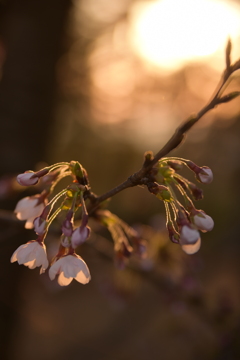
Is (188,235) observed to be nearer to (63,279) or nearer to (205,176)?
(205,176)

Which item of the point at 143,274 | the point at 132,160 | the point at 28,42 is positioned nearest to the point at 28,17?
the point at 28,42

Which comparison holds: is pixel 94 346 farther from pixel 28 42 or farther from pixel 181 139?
pixel 181 139

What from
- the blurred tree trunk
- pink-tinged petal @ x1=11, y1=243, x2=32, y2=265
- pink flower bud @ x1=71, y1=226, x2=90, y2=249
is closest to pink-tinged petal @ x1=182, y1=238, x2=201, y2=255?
pink flower bud @ x1=71, y1=226, x2=90, y2=249

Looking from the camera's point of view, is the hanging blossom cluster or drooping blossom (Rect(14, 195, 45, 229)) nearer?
the hanging blossom cluster

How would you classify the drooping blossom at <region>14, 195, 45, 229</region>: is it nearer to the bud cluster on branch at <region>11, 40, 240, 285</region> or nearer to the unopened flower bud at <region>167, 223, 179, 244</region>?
the bud cluster on branch at <region>11, 40, 240, 285</region>

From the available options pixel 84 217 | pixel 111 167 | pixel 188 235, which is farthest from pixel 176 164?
pixel 111 167

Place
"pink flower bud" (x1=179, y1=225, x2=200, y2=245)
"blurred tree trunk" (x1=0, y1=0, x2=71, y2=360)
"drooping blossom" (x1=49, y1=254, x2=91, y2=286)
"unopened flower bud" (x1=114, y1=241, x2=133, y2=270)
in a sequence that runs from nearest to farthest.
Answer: "pink flower bud" (x1=179, y1=225, x2=200, y2=245), "drooping blossom" (x1=49, y1=254, x2=91, y2=286), "unopened flower bud" (x1=114, y1=241, x2=133, y2=270), "blurred tree trunk" (x1=0, y1=0, x2=71, y2=360)

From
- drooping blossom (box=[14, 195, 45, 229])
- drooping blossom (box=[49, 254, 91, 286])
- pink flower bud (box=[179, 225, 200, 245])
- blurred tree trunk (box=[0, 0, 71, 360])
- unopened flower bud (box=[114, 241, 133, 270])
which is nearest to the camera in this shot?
pink flower bud (box=[179, 225, 200, 245])

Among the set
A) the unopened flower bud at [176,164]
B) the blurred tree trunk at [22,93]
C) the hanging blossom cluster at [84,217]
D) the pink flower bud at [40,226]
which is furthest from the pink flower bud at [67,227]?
the blurred tree trunk at [22,93]
